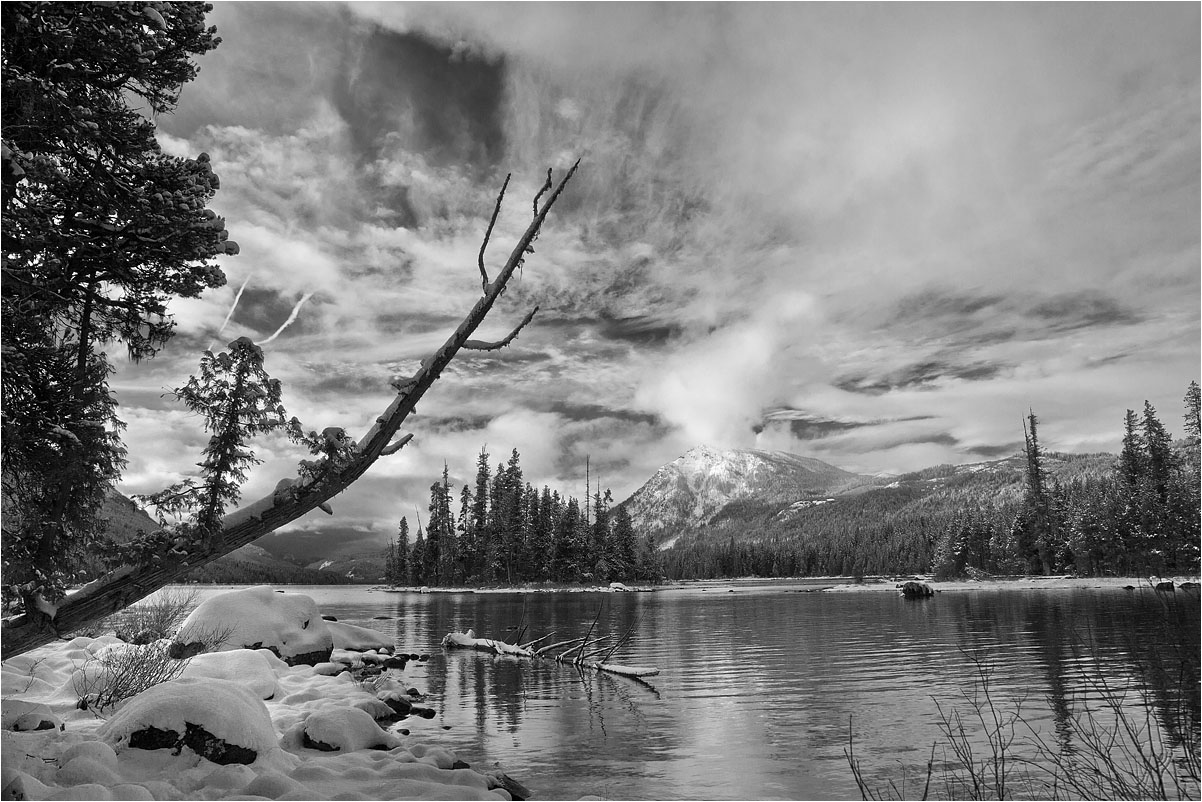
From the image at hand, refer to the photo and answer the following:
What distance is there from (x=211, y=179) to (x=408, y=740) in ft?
36.5

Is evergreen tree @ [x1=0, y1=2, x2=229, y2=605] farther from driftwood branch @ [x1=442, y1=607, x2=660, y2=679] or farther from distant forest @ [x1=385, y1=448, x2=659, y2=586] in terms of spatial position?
distant forest @ [x1=385, y1=448, x2=659, y2=586]

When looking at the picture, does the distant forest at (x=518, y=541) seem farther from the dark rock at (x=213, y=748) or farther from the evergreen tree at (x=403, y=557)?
the dark rock at (x=213, y=748)

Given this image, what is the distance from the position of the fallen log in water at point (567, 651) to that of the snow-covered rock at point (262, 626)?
7206mm

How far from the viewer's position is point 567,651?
27906 mm

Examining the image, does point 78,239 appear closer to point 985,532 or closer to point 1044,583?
point 1044,583

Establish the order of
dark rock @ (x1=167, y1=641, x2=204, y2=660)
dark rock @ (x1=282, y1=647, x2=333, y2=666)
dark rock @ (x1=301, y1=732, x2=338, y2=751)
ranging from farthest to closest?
dark rock @ (x1=282, y1=647, x2=333, y2=666)
dark rock @ (x1=167, y1=641, x2=204, y2=660)
dark rock @ (x1=301, y1=732, x2=338, y2=751)

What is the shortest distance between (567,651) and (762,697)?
10868 millimetres

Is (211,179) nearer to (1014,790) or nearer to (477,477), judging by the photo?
(1014,790)

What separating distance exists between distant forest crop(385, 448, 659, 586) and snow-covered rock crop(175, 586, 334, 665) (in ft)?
231

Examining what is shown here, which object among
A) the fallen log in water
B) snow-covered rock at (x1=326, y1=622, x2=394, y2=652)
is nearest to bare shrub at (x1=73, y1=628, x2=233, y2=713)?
the fallen log in water

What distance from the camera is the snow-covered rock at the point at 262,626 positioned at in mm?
22906

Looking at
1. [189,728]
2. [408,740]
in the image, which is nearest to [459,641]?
[408,740]

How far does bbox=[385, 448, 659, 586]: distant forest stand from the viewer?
96188mm

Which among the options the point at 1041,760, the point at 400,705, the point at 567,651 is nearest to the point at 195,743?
the point at 400,705
